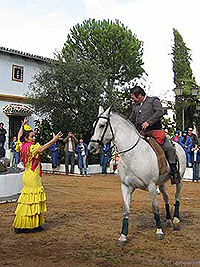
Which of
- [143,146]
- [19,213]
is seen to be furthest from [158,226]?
[19,213]

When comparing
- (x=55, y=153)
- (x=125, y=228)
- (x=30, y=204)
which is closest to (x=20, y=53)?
(x=55, y=153)

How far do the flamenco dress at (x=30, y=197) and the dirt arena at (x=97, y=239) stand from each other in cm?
22

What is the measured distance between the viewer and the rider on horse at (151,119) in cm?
789

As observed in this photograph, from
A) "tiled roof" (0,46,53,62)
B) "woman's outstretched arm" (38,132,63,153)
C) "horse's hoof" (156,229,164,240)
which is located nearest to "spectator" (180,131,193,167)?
"tiled roof" (0,46,53,62)

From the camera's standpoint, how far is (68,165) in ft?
71.5

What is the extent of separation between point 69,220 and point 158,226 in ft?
8.10

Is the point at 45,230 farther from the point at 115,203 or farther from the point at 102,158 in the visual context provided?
the point at 102,158

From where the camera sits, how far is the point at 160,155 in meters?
7.82

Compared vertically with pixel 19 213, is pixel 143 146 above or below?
above

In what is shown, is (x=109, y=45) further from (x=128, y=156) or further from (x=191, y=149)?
(x=128, y=156)

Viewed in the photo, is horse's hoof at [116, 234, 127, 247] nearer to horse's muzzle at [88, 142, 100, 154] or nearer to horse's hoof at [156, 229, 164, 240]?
horse's hoof at [156, 229, 164, 240]

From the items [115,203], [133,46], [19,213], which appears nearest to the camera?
[19,213]

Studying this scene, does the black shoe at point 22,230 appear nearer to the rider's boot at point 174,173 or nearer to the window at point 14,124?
the rider's boot at point 174,173

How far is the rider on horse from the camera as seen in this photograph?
7.89 metres
